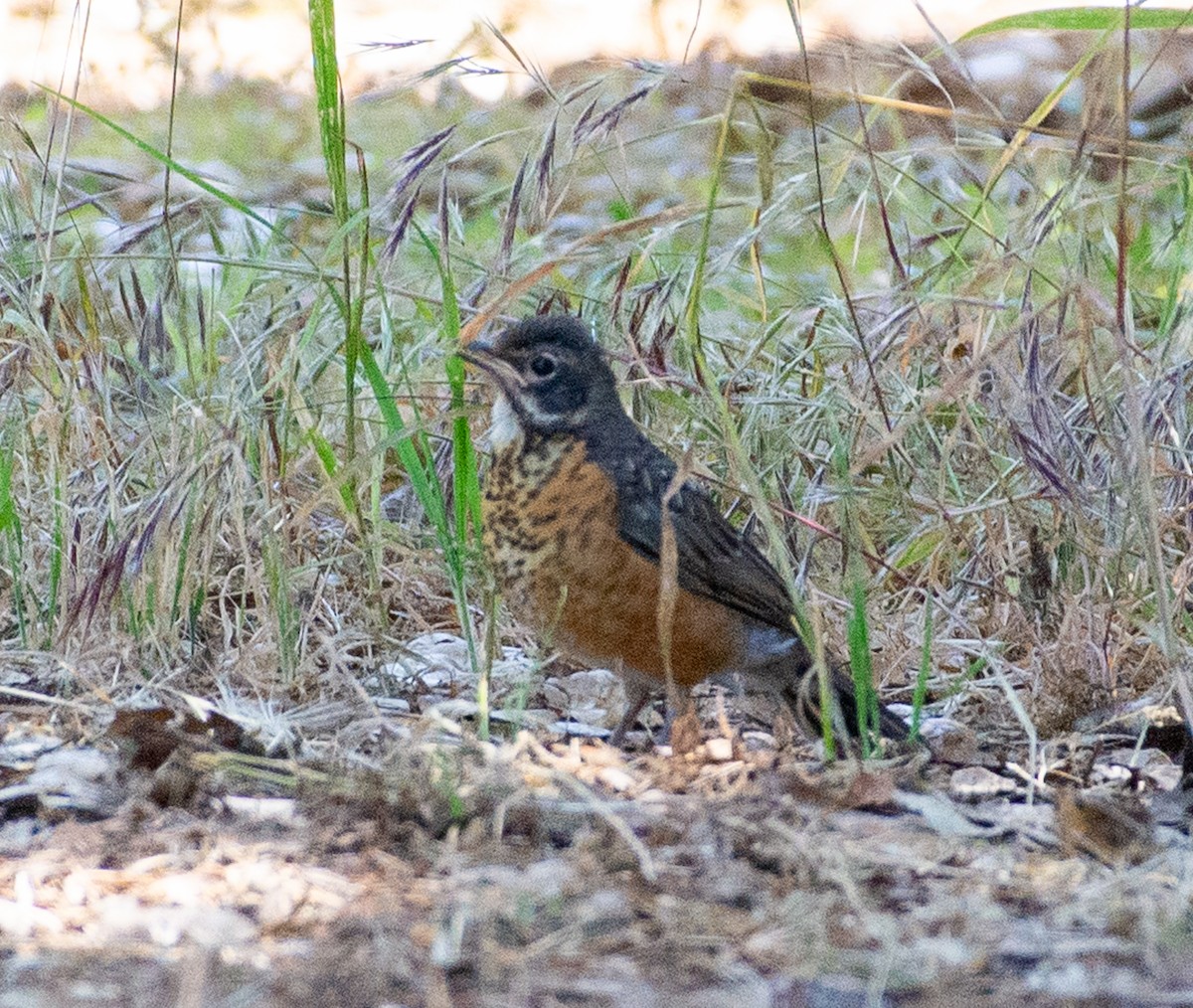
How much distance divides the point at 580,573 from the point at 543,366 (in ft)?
1.87

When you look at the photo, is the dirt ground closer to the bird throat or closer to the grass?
the grass

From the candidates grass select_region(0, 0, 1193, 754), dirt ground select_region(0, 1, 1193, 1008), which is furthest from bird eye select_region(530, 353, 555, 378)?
dirt ground select_region(0, 1, 1193, 1008)

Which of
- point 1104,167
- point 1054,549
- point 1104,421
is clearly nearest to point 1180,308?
point 1104,421

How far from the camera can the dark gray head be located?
4.14 metres

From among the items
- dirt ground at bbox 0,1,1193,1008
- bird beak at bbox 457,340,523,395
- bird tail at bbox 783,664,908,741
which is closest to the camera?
dirt ground at bbox 0,1,1193,1008

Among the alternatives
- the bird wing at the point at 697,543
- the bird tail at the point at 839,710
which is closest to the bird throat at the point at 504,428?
the bird wing at the point at 697,543

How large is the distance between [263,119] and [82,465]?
9.39 m

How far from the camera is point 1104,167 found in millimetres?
10508

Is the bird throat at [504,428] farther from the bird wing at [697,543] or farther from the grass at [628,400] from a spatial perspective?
the bird wing at [697,543]

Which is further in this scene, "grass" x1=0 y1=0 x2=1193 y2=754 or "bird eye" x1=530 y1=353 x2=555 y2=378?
"bird eye" x1=530 y1=353 x2=555 y2=378

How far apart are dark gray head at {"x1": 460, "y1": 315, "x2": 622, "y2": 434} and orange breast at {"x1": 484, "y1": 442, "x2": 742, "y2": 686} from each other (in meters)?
0.11

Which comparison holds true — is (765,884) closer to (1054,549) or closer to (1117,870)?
(1117,870)

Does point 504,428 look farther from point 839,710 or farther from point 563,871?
point 563,871

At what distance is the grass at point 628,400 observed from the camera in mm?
4020
